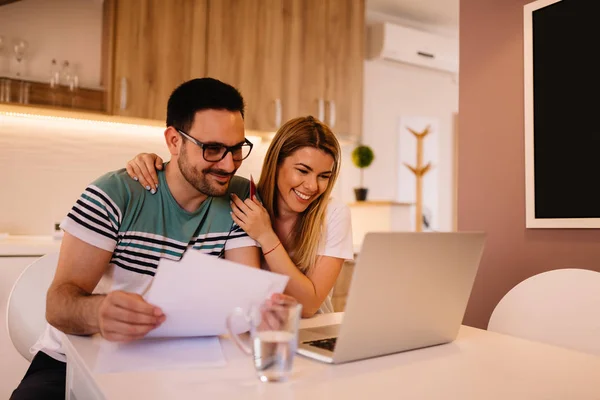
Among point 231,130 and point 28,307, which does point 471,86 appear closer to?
point 231,130

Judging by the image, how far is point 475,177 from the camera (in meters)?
2.18

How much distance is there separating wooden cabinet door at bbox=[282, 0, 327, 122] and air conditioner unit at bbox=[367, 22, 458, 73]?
79cm

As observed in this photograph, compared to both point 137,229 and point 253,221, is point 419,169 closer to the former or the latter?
point 253,221

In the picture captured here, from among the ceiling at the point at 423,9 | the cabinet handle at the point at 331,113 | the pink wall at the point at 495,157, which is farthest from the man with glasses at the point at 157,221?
the ceiling at the point at 423,9

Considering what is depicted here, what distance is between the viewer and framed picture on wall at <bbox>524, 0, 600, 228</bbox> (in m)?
1.74

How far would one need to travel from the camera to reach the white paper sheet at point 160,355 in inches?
32.4

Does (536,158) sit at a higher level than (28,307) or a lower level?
higher

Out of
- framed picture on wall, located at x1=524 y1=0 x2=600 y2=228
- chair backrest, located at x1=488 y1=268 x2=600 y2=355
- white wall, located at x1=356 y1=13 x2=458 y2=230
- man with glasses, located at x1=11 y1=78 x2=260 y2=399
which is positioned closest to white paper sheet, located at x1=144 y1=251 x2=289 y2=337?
man with glasses, located at x1=11 y1=78 x2=260 y2=399

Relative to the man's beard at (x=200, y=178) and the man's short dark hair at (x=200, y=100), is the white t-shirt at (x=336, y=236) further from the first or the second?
the man's short dark hair at (x=200, y=100)

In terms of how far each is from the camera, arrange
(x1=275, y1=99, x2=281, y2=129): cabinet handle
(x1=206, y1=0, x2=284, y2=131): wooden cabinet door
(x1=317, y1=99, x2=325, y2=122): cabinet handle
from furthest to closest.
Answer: (x1=317, y1=99, x2=325, y2=122): cabinet handle → (x1=275, y1=99, x2=281, y2=129): cabinet handle → (x1=206, y1=0, x2=284, y2=131): wooden cabinet door

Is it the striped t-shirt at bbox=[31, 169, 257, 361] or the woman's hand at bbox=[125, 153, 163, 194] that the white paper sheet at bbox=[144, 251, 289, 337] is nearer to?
the striped t-shirt at bbox=[31, 169, 257, 361]

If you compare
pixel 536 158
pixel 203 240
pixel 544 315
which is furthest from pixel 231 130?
pixel 536 158

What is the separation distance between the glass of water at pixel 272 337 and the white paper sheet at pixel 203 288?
0.06m

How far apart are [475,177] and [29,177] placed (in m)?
2.26
